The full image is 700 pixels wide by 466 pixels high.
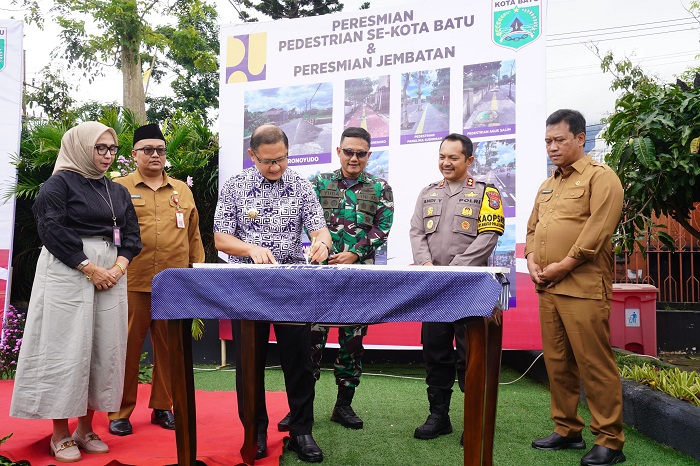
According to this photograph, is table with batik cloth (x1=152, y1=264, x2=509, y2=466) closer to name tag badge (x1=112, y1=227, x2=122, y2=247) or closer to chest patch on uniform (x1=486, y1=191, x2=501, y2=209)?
name tag badge (x1=112, y1=227, x2=122, y2=247)

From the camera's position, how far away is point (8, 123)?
5.66 m

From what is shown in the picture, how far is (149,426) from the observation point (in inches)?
146

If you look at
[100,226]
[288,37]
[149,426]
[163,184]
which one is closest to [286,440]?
[149,426]

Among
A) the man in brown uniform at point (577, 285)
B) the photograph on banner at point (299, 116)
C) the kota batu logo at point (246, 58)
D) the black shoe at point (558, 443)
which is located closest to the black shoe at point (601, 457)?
the man in brown uniform at point (577, 285)

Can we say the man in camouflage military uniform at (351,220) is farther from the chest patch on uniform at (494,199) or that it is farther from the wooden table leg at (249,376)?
the wooden table leg at (249,376)

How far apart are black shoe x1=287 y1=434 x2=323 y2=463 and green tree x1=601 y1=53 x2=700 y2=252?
2.27m

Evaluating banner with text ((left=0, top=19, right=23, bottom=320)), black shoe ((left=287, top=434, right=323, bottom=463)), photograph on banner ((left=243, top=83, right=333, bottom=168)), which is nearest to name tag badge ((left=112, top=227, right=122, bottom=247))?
black shoe ((left=287, top=434, right=323, bottom=463))

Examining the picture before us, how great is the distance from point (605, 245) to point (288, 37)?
3838mm

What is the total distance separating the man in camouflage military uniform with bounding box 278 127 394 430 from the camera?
376 cm

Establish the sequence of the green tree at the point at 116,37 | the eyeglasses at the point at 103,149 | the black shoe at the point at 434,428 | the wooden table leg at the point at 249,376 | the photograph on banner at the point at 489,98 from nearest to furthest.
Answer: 1. the wooden table leg at the point at 249,376
2. the eyeglasses at the point at 103,149
3. the black shoe at the point at 434,428
4. the photograph on banner at the point at 489,98
5. the green tree at the point at 116,37

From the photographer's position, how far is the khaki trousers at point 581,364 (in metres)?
3.08

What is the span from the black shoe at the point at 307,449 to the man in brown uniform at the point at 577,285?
122 cm

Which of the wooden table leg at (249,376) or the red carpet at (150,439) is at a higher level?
the wooden table leg at (249,376)

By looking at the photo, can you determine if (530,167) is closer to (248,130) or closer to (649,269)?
(248,130)
